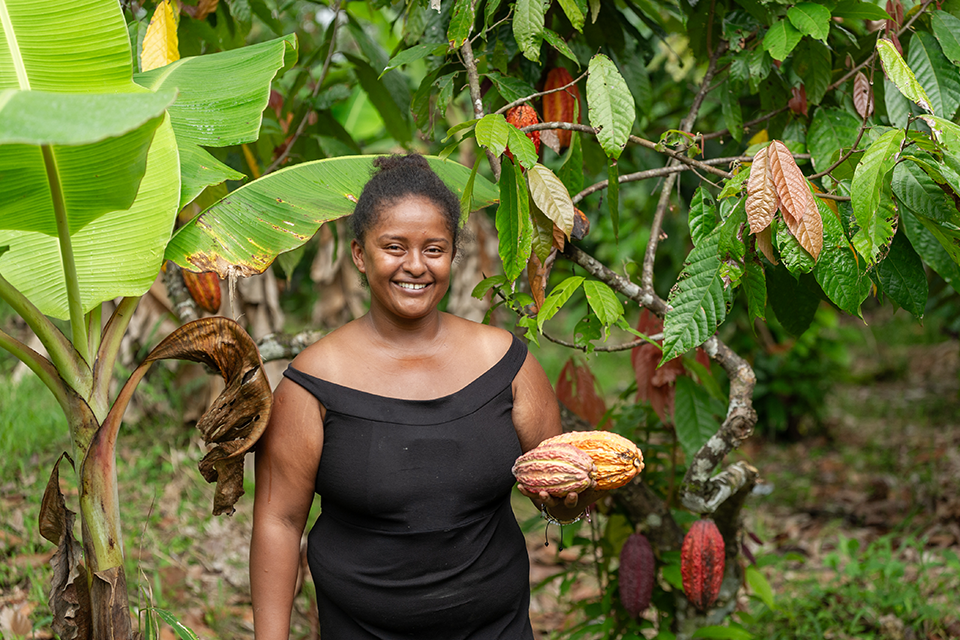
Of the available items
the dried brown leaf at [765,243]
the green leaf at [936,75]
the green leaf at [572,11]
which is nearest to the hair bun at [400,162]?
the green leaf at [572,11]

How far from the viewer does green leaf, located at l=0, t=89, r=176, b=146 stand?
1013mm

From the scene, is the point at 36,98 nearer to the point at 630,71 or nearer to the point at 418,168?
the point at 418,168

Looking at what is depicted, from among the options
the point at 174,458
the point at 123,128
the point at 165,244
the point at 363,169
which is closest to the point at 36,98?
the point at 123,128

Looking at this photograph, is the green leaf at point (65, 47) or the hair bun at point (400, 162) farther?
the hair bun at point (400, 162)

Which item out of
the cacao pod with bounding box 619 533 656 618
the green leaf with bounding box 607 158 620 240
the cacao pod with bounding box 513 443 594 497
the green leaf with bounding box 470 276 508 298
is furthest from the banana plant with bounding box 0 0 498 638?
the cacao pod with bounding box 619 533 656 618

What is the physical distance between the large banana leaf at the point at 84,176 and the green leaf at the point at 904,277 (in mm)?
1501

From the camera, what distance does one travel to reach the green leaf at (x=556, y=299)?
5.52ft

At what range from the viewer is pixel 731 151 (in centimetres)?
245

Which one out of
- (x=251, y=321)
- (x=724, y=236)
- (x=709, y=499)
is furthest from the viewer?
(x=251, y=321)

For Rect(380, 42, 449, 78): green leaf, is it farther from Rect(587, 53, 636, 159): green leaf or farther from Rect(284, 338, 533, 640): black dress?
Rect(284, 338, 533, 640): black dress

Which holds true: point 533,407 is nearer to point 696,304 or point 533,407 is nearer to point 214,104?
point 696,304

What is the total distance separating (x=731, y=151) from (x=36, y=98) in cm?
191

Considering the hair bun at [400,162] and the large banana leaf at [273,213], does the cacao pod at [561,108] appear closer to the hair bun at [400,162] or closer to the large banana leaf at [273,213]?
A: the large banana leaf at [273,213]

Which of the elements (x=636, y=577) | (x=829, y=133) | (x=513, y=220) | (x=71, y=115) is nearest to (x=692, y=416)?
(x=636, y=577)
